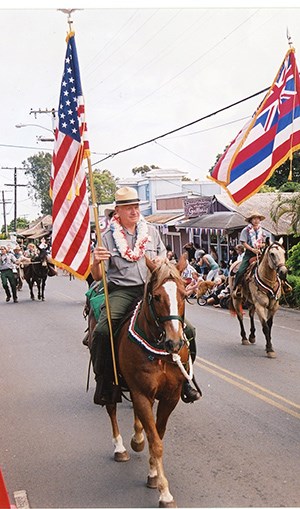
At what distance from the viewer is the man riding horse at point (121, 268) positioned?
5.99 m

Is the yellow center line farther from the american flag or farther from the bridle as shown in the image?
the american flag

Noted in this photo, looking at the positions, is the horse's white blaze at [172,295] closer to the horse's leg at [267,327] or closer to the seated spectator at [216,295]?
the horse's leg at [267,327]

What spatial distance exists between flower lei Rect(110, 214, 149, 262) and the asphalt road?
2.00 meters

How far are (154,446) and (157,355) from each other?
2.40ft

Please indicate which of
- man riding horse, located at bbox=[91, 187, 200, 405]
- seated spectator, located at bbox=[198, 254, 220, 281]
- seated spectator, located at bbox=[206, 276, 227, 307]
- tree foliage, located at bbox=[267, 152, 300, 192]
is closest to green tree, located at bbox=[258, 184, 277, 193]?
tree foliage, located at bbox=[267, 152, 300, 192]

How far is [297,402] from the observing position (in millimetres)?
7828

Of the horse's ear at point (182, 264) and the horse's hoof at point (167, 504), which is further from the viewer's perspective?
the horse's ear at point (182, 264)

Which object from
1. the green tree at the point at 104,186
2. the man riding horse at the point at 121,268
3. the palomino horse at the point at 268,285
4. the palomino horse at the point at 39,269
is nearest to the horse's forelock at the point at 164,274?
the man riding horse at the point at 121,268

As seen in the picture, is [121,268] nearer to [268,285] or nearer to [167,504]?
[167,504]

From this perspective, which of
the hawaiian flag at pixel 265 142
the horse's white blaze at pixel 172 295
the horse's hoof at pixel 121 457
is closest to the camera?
the horse's white blaze at pixel 172 295

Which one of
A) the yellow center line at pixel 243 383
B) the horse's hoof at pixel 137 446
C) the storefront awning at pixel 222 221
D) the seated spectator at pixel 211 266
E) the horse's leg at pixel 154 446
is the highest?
the storefront awning at pixel 222 221

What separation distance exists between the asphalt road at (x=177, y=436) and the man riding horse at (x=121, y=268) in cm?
86

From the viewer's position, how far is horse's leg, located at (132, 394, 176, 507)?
16.4 ft

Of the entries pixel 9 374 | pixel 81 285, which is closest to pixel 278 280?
pixel 9 374
